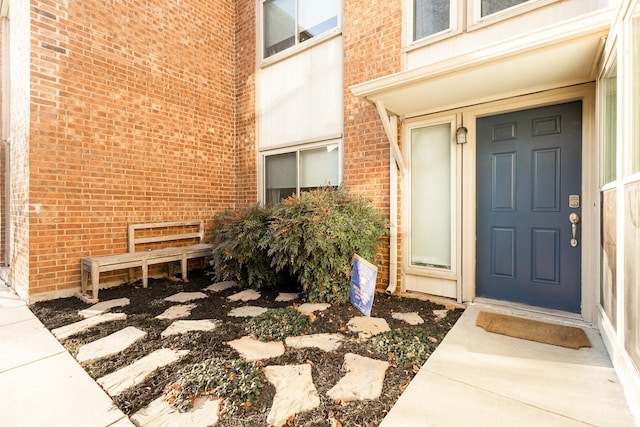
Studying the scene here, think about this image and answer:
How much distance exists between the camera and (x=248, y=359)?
2.43 m

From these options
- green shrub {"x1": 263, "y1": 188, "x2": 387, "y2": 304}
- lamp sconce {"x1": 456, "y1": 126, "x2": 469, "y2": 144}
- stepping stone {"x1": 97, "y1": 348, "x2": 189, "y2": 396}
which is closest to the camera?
stepping stone {"x1": 97, "y1": 348, "x2": 189, "y2": 396}

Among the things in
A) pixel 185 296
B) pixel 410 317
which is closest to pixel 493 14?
pixel 410 317

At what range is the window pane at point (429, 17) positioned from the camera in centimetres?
379

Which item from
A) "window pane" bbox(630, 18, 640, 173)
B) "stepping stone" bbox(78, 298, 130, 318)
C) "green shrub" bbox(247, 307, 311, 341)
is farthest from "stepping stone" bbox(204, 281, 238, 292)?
"window pane" bbox(630, 18, 640, 173)

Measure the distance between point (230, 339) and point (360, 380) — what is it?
4.35ft

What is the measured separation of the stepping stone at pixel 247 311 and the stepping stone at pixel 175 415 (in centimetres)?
152

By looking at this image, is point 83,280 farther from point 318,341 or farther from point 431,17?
point 431,17

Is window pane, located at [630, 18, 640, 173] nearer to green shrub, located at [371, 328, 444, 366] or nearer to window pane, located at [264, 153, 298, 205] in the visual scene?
green shrub, located at [371, 328, 444, 366]

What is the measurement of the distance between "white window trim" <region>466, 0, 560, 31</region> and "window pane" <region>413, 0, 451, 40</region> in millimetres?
282

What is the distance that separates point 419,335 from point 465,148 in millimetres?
2371

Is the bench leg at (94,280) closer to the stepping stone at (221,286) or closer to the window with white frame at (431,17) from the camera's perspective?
the stepping stone at (221,286)

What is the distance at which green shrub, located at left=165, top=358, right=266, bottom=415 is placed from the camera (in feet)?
6.19

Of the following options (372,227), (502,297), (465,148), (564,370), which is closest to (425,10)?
(465,148)

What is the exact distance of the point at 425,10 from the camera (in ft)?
12.9
